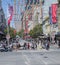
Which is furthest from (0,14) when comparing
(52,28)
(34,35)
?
(52,28)

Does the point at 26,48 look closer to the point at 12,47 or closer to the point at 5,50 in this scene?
the point at 12,47

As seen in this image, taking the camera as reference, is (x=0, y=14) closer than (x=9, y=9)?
No

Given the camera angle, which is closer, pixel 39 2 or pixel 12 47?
pixel 12 47

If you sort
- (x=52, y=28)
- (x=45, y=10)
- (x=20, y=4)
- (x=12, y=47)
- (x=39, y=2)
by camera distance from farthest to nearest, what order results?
(x=39, y=2) < (x=45, y=10) < (x=52, y=28) < (x=20, y=4) < (x=12, y=47)

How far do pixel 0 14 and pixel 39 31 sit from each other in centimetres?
1898

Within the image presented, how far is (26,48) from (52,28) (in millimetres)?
51721

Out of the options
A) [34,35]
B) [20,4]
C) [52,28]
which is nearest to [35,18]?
[34,35]

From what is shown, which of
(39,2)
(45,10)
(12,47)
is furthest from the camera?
(39,2)

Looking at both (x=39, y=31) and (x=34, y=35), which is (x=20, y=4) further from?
(x=34, y=35)

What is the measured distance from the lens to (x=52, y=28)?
108 meters

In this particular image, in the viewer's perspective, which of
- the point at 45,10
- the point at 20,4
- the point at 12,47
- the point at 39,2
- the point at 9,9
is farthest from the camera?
the point at 39,2

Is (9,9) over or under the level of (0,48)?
over

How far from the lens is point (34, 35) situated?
135625mm

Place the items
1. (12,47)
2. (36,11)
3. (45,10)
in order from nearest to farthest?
(12,47)
(45,10)
(36,11)
